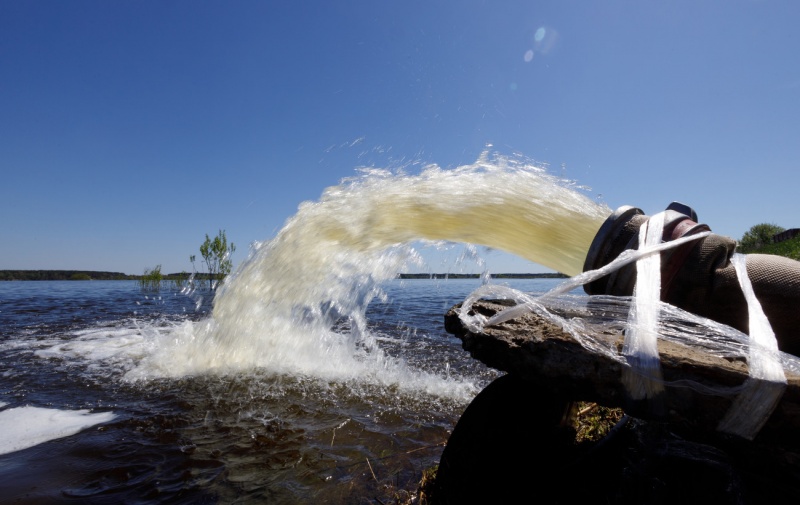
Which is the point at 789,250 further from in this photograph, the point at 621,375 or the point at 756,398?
the point at 621,375

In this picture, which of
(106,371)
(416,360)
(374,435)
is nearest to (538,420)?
(374,435)

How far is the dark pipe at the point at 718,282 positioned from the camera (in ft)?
5.90

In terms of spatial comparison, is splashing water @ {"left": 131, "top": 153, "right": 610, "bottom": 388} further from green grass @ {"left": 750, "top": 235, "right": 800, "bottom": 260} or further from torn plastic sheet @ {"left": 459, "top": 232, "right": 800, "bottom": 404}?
green grass @ {"left": 750, "top": 235, "right": 800, "bottom": 260}

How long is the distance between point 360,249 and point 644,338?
12.0 ft

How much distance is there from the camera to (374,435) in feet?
11.4

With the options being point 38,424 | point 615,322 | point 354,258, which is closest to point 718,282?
point 615,322

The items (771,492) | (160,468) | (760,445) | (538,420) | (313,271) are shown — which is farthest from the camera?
(313,271)

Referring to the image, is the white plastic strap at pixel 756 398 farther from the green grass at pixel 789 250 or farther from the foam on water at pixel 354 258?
the green grass at pixel 789 250

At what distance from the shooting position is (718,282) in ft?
6.21

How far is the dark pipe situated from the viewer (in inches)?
70.8

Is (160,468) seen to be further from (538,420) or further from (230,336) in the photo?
(230,336)

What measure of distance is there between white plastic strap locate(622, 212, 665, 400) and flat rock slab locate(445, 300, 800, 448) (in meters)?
0.03

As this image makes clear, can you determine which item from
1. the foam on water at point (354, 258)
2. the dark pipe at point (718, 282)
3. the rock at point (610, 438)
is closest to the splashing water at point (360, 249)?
the foam on water at point (354, 258)

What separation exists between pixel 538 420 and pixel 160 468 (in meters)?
2.84
